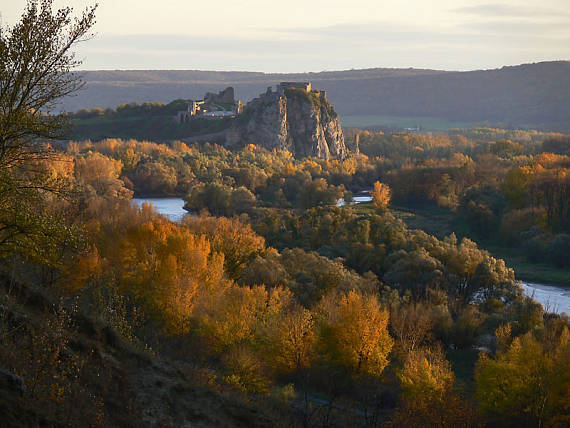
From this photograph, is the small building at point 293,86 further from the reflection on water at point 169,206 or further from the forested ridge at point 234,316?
the forested ridge at point 234,316

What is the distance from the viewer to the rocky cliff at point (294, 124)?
158750 mm

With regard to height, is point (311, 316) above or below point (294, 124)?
below

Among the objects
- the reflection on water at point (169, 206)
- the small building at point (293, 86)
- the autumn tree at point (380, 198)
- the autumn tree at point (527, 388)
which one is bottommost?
the reflection on water at point (169, 206)

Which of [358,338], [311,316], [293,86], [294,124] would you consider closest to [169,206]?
[311,316]

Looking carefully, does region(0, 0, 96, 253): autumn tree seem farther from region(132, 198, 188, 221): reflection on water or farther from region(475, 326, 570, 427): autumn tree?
region(132, 198, 188, 221): reflection on water

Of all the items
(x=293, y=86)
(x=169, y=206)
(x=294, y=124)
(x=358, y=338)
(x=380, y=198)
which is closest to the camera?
(x=358, y=338)

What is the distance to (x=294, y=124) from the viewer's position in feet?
548

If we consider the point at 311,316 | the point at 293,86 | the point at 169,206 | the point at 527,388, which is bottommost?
the point at 169,206

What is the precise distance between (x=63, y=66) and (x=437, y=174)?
102 meters

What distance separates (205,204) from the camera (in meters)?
91.3

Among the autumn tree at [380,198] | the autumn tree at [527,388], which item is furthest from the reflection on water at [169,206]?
the autumn tree at [527,388]

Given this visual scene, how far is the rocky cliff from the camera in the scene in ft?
521

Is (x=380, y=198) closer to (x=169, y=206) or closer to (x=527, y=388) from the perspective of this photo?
(x=169, y=206)

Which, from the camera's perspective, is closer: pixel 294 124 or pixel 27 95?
pixel 27 95
